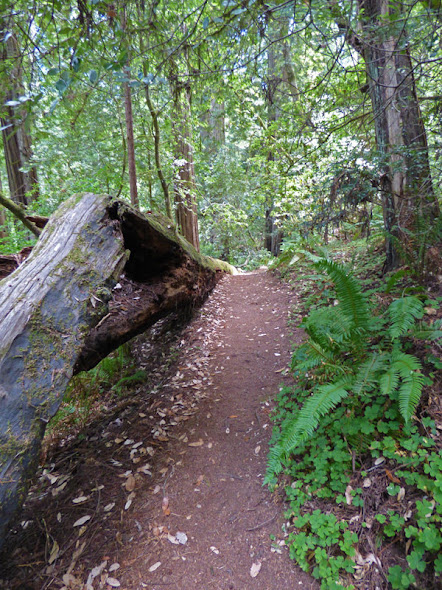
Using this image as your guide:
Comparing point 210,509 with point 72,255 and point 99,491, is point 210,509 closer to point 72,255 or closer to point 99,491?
point 99,491

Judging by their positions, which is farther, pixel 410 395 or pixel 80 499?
pixel 80 499

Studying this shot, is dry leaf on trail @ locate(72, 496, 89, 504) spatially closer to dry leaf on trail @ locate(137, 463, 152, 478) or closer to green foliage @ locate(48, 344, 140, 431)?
dry leaf on trail @ locate(137, 463, 152, 478)

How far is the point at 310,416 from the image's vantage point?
225 centimetres

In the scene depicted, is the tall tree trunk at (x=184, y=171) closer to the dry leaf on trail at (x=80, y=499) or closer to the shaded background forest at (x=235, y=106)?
the shaded background forest at (x=235, y=106)

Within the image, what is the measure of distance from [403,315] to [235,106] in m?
6.13

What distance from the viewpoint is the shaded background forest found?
296 centimetres

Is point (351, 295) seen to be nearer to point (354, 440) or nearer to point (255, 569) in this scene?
point (354, 440)

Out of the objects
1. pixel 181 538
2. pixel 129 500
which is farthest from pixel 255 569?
pixel 129 500

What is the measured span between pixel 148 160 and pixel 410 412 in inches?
300

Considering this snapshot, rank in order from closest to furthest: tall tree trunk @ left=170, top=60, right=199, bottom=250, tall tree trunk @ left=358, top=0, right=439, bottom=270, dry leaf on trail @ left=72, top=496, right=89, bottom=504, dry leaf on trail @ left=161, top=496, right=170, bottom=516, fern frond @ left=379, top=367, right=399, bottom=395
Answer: fern frond @ left=379, top=367, right=399, bottom=395, dry leaf on trail @ left=161, top=496, right=170, bottom=516, dry leaf on trail @ left=72, top=496, right=89, bottom=504, tall tree trunk @ left=358, top=0, right=439, bottom=270, tall tree trunk @ left=170, top=60, right=199, bottom=250

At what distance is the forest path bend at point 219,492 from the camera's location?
208 cm

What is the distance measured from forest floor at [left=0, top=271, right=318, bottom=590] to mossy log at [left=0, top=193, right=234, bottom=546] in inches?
35.0

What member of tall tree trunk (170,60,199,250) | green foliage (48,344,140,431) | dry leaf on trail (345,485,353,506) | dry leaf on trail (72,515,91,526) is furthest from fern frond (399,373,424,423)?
tall tree trunk (170,60,199,250)

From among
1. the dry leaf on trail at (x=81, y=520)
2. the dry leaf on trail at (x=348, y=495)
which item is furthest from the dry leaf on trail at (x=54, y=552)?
the dry leaf on trail at (x=348, y=495)
